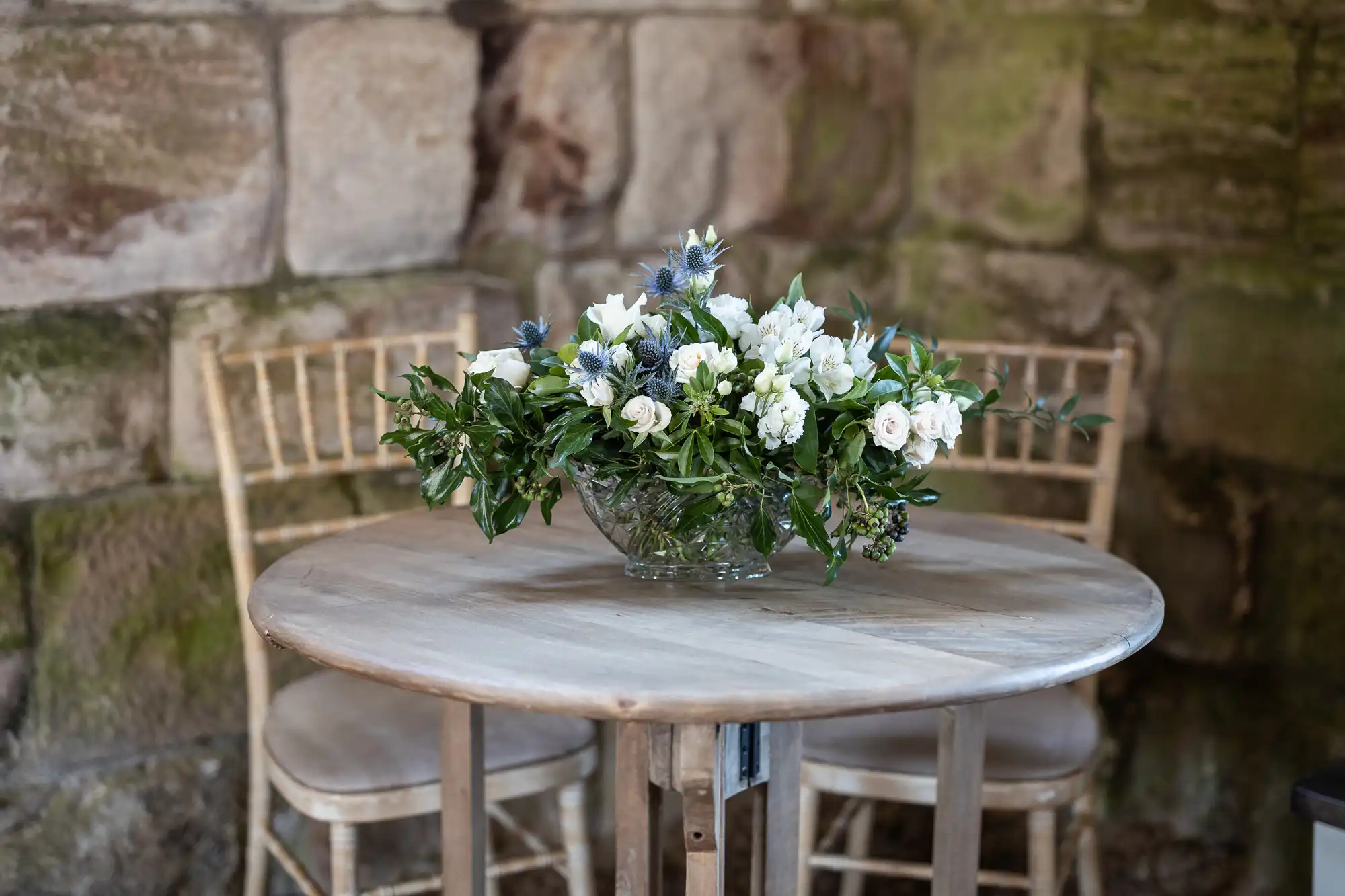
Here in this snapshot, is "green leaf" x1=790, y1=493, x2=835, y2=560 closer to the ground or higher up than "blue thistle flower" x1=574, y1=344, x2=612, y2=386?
closer to the ground

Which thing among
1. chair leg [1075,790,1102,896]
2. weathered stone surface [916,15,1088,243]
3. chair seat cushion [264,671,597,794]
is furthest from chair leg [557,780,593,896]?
weathered stone surface [916,15,1088,243]

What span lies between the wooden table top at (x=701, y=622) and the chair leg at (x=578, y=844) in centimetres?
50

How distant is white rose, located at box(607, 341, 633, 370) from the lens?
142cm

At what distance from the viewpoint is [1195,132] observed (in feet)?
7.63

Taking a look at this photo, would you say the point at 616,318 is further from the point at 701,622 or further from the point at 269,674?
the point at 269,674

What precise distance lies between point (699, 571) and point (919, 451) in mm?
272

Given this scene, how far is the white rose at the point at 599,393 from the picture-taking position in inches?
55.0

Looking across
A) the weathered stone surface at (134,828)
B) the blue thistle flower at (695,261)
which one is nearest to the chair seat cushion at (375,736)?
the weathered stone surface at (134,828)

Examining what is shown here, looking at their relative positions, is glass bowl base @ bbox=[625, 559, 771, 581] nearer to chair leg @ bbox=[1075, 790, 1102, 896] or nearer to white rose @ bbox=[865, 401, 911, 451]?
white rose @ bbox=[865, 401, 911, 451]

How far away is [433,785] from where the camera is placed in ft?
5.99

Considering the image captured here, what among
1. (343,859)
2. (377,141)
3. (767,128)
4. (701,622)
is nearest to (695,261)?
(701,622)

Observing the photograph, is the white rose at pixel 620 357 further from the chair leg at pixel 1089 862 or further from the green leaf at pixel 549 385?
the chair leg at pixel 1089 862

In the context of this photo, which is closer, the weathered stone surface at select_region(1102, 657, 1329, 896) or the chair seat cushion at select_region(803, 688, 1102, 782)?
the chair seat cushion at select_region(803, 688, 1102, 782)

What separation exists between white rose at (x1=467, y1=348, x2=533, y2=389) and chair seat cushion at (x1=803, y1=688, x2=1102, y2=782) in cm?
67
